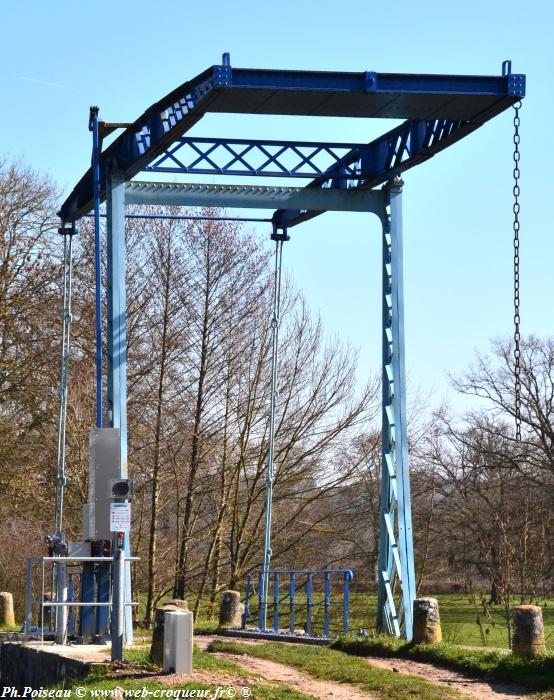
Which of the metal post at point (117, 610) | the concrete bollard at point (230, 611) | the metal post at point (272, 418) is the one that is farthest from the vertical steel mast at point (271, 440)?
the metal post at point (117, 610)

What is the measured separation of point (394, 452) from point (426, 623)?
3.34m

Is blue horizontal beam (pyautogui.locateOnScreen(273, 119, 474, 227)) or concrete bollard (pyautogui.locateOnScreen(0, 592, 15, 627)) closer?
blue horizontal beam (pyautogui.locateOnScreen(273, 119, 474, 227))

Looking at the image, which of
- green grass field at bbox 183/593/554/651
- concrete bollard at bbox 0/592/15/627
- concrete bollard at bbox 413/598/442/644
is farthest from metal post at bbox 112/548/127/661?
green grass field at bbox 183/593/554/651

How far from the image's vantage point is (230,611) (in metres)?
21.7

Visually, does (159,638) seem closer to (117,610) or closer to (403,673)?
(117,610)

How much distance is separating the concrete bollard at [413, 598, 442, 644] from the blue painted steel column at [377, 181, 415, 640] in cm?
173

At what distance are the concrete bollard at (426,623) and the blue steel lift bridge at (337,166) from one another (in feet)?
5.48

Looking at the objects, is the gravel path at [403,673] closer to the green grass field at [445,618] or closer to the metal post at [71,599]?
the metal post at [71,599]

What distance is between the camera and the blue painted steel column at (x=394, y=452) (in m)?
16.9

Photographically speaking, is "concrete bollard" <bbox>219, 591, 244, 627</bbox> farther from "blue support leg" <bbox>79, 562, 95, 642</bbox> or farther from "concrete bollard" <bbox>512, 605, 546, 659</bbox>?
"concrete bollard" <bbox>512, 605, 546, 659</bbox>

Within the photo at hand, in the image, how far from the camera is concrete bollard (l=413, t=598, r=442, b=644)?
14.6m

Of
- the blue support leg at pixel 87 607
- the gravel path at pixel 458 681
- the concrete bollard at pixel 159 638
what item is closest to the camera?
the gravel path at pixel 458 681

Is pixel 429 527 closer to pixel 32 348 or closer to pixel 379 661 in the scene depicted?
pixel 32 348

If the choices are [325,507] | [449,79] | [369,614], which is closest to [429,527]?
[325,507]
